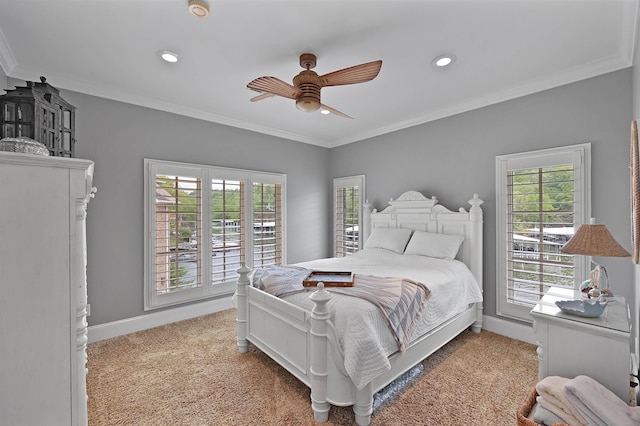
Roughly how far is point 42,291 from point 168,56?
207 cm

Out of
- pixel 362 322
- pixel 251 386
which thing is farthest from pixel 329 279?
pixel 251 386

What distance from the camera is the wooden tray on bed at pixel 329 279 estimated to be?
233 centimetres

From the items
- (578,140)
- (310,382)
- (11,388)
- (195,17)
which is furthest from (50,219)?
(578,140)

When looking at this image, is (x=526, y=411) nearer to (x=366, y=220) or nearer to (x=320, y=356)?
(x=320, y=356)

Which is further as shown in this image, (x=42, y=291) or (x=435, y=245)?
(x=435, y=245)

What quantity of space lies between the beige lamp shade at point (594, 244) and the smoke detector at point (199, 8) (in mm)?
2736

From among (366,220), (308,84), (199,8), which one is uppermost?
(199,8)

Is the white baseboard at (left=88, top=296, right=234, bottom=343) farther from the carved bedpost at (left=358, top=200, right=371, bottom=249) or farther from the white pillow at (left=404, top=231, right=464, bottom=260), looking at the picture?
the white pillow at (left=404, top=231, right=464, bottom=260)

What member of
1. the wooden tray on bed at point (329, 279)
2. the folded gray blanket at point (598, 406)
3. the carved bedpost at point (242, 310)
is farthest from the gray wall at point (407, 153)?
the wooden tray on bed at point (329, 279)

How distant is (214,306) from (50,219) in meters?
2.99

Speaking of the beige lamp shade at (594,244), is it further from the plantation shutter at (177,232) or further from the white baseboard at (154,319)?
the white baseboard at (154,319)

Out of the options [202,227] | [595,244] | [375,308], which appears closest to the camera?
[595,244]

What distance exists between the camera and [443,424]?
6.04 feet

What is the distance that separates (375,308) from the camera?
1.96 m
